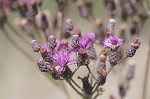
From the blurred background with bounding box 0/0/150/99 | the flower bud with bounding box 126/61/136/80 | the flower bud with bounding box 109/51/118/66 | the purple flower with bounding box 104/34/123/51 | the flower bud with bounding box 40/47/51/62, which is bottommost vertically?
the blurred background with bounding box 0/0/150/99

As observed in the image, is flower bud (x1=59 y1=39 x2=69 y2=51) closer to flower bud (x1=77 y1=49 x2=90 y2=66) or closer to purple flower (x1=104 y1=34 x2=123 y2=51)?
flower bud (x1=77 y1=49 x2=90 y2=66)

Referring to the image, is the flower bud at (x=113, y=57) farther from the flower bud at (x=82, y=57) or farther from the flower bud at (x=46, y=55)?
the flower bud at (x=46, y=55)

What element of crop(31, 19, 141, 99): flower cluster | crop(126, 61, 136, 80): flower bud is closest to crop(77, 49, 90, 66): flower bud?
crop(31, 19, 141, 99): flower cluster

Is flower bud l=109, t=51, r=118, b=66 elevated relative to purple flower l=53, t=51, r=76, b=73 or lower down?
lower down

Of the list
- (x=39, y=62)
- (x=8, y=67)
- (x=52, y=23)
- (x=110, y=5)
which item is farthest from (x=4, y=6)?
(x=8, y=67)

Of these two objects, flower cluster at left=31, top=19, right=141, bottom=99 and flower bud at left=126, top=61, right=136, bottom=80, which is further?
flower bud at left=126, top=61, right=136, bottom=80

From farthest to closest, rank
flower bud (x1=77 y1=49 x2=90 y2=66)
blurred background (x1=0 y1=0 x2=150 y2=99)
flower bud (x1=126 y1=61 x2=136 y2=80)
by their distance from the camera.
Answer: blurred background (x1=0 y1=0 x2=150 y2=99), flower bud (x1=126 y1=61 x2=136 y2=80), flower bud (x1=77 y1=49 x2=90 y2=66)

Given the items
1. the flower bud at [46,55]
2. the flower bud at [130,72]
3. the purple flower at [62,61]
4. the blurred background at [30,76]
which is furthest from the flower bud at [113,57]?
the blurred background at [30,76]

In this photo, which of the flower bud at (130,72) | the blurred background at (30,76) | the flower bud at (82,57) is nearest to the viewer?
the flower bud at (82,57)
